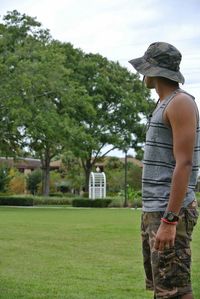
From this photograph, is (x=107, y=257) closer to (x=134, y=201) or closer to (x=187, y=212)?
(x=187, y=212)

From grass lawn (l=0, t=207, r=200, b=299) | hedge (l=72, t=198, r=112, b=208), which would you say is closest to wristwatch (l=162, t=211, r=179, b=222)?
grass lawn (l=0, t=207, r=200, b=299)

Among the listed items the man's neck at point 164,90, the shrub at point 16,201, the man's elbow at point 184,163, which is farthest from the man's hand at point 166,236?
the shrub at point 16,201

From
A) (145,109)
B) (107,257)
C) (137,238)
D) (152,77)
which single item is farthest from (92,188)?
(152,77)

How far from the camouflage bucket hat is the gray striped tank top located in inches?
4.7

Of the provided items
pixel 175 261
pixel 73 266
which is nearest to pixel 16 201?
pixel 73 266

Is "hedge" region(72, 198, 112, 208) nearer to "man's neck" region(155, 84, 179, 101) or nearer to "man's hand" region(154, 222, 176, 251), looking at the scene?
"man's neck" region(155, 84, 179, 101)

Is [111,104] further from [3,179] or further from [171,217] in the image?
[171,217]

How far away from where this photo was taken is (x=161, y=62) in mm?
3594

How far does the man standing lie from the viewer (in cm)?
333

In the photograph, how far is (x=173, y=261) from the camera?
338cm

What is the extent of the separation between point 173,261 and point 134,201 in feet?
120

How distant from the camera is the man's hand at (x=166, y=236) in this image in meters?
3.31

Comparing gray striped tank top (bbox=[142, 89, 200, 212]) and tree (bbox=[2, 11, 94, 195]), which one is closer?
gray striped tank top (bbox=[142, 89, 200, 212])

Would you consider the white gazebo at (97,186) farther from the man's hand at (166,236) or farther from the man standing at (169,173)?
the man's hand at (166,236)
